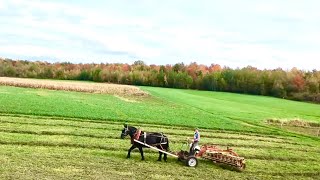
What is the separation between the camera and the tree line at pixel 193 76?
95.0 meters

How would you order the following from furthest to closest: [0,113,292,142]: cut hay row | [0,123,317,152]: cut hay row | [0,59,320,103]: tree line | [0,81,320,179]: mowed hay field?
1. [0,59,320,103]: tree line
2. [0,113,292,142]: cut hay row
3. [0,123,317,152]: cut hay row
4. [0,81,320,179]: mowed hay field

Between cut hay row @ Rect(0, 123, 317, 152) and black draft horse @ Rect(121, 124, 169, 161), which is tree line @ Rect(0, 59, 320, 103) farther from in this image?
black draft horse @ Rect(121, 124, 169, 161)

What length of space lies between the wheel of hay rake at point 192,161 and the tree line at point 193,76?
2931 inches

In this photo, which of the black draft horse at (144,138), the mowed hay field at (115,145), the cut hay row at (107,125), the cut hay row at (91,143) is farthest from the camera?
the cut hay row at (107,125)

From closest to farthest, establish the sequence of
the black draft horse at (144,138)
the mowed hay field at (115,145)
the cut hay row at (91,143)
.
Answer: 1. the mowed hay field at (115,145)
2. the black draft horse at (144,138)
3. the cut hay row at (91,143)

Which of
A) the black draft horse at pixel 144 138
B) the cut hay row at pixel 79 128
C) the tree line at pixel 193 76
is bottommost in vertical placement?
the cut hay row at pixel 79 128

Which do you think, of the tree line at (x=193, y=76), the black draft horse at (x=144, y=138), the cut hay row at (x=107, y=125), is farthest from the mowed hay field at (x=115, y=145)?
the tree line at (x=193, y=76)

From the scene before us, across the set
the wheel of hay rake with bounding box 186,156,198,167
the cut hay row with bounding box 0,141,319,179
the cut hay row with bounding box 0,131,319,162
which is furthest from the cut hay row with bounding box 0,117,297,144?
the wheel of hay rake with bounding box 186,156,198,167

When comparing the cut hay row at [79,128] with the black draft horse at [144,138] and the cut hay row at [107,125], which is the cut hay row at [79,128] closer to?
the cut hay row at [107,125]

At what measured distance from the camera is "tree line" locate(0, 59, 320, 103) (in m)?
95.0

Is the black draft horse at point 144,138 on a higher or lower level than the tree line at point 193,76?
lower

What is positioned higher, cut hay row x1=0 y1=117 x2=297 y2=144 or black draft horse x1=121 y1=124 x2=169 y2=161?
black draft horse x1=121 y1=124 x2=169 y2=161

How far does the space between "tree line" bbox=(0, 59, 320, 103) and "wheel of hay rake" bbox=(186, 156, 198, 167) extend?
74.4 metres

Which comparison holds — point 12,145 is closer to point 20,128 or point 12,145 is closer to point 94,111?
point 20,128
